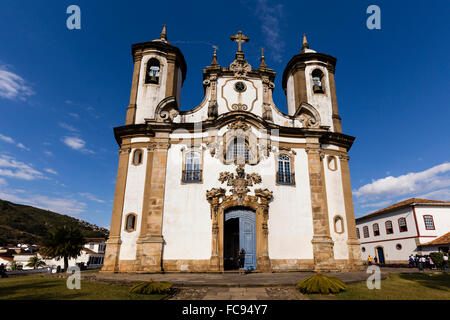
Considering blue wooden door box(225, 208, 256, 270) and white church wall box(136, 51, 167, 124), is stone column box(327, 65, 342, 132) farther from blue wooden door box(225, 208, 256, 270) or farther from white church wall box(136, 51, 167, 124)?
white church wall box(136, 51, 167, 124)

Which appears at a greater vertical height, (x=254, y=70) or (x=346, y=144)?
(x=254, y=70)

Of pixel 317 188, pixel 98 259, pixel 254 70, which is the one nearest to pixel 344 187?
pixel 317 188

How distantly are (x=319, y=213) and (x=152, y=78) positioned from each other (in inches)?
538

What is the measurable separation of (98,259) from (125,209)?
100 ft

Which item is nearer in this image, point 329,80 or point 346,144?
point 346,144

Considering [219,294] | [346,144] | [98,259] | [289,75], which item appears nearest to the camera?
[219,294]

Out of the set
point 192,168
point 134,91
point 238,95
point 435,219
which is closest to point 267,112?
point 238,95

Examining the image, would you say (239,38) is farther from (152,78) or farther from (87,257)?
(87,257)

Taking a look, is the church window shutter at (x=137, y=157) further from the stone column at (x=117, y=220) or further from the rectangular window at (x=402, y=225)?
the rectangular window at (x=402, y=225)


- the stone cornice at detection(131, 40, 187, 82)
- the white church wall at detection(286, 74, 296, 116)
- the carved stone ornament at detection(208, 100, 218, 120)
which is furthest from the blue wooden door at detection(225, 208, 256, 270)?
the stone cornice at detection(131, 40, 187, 82)

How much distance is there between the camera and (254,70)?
18266 millimetres

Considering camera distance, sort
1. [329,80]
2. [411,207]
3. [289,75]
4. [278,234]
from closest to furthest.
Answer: [278,234]
[329,80]
[289,75]
[411,207]

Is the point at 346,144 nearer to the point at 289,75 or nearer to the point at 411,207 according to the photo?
the point at 289,75

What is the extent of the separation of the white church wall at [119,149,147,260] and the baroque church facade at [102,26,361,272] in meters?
0.05
